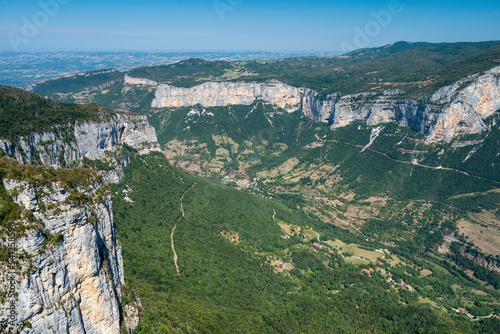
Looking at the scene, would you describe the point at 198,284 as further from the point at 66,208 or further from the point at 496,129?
the point at 496,129

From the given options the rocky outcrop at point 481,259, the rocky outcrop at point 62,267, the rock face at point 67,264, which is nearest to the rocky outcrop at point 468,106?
the rocky outcrop at point 481,259

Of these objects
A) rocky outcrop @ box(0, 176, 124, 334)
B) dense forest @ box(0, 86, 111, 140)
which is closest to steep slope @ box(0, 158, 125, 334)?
rocky outcrop @ box(0, 176, 124, 334)

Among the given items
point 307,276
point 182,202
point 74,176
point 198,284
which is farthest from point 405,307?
point 74,176

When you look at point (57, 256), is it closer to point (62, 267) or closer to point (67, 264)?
point (62, 267)

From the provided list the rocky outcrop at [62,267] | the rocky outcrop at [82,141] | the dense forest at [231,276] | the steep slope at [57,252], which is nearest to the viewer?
the steep slope at [57,252]

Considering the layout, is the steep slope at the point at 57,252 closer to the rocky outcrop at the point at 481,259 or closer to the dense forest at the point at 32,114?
the dense forest at the point at 32,114
